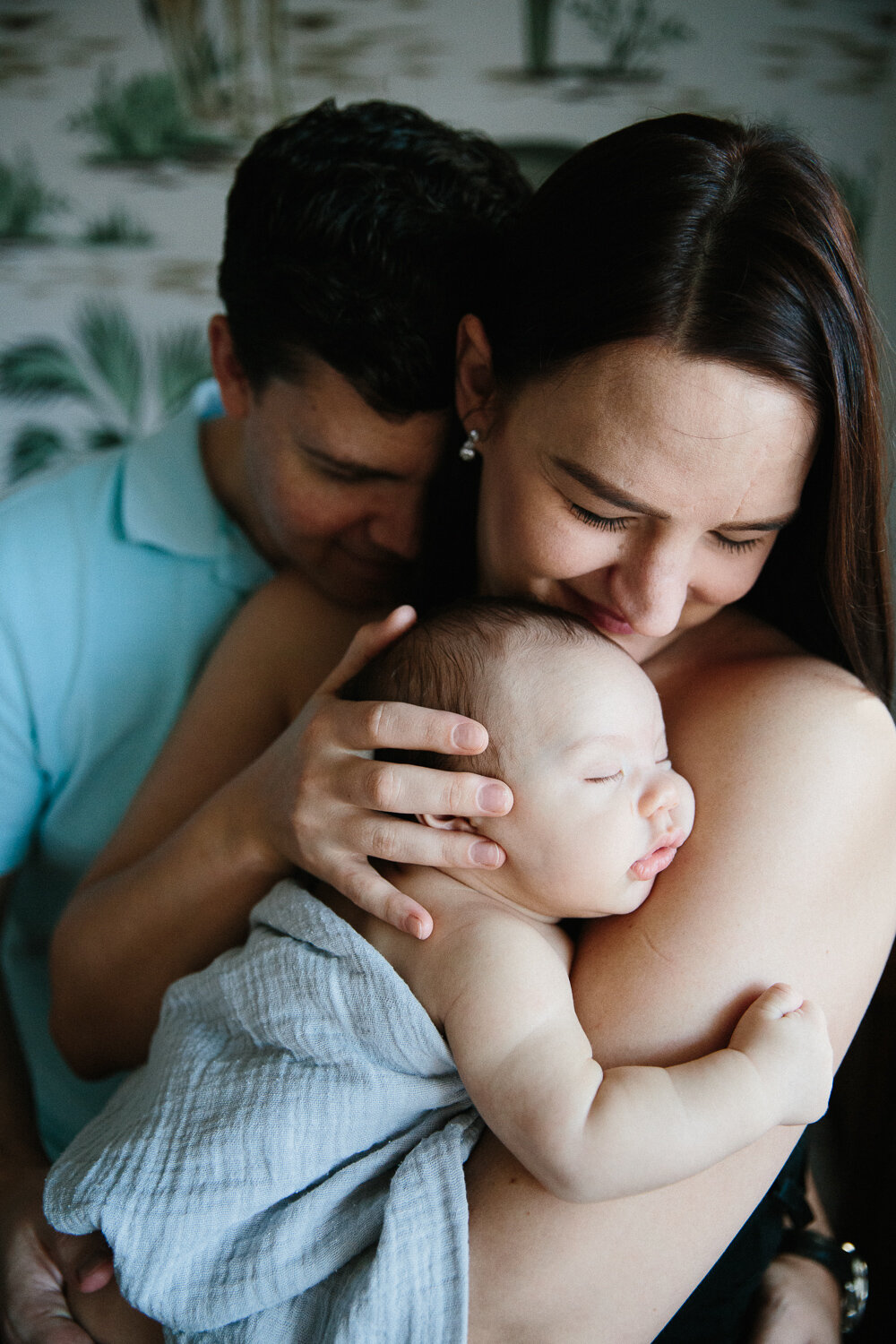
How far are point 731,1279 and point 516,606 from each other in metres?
0.82

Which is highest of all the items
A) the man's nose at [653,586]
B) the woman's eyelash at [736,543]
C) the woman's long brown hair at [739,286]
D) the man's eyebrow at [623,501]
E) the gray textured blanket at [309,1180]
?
the woman's long brown hair at [739,286]

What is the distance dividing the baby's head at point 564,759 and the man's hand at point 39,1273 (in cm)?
68

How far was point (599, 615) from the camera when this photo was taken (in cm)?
116

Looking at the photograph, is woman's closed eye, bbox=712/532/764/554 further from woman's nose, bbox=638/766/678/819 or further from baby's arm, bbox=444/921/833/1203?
baby's arm, bbox=444/921/833/1203

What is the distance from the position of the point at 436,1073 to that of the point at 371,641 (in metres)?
0.49

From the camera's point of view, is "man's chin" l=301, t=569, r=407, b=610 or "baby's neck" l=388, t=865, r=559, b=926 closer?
"baby's neck" l=388, t=865, r=559, b=926

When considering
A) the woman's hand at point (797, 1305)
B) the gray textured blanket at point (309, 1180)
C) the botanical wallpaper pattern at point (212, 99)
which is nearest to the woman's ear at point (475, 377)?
the gray textured blanket at point (309, 1180)

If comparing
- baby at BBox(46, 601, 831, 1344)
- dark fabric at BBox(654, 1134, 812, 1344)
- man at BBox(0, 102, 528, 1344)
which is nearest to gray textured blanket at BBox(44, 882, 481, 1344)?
baby at BBox(46, 601, 831, 1344)

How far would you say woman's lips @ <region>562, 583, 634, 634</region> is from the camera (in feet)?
3.72

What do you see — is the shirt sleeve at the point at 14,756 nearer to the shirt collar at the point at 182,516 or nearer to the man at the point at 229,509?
the man at the point at 229,509

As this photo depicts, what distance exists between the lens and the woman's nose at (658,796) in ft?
3.14

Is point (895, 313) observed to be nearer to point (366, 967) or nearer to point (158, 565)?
point (158, 565)

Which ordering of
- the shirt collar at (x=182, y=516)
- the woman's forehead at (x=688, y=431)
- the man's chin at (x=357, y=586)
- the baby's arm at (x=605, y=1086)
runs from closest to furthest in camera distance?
the baby's arm at (x=605, y=1086)
the woman's forehead at (x=688, y=431)
the man's chin at (x=357, y=586)
the shirt collar at (x=182, y=516)

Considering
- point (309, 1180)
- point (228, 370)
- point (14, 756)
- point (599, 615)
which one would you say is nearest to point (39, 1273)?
point (309, 1180)
